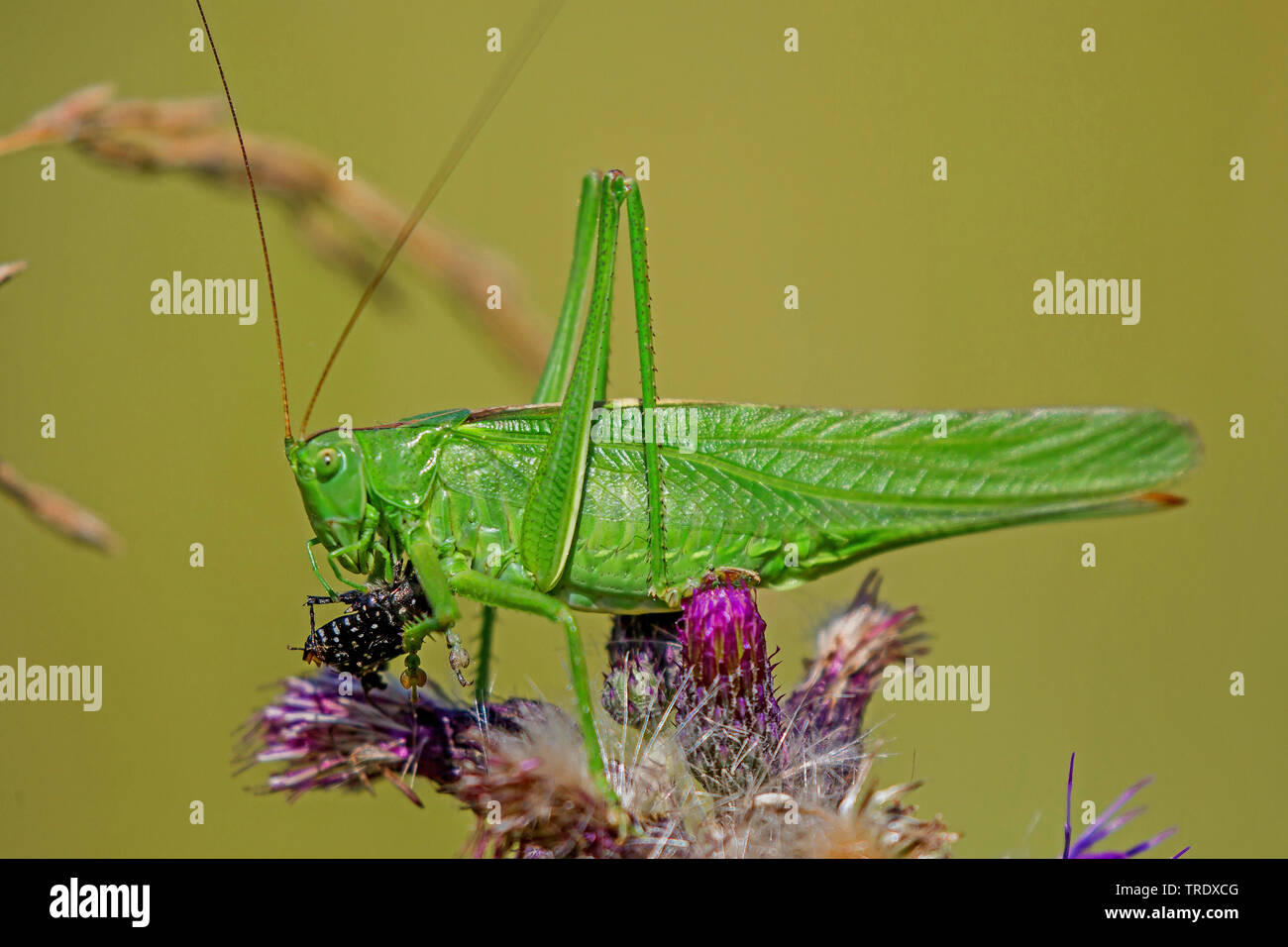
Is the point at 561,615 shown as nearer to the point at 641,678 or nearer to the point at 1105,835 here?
the point at 641,678

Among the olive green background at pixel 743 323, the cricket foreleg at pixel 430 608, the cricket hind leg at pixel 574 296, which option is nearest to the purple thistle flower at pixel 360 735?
the cricket foreleg at pixel 430 608

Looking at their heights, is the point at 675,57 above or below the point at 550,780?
above

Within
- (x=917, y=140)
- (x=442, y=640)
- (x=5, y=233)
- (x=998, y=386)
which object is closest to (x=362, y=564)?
(x=442, y=640)

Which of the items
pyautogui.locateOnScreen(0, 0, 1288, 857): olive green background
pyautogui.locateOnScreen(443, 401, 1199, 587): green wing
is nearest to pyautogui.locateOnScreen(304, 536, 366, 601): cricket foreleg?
pyautogui.locateOnScreen(443, 401, 1199, 587): green wing

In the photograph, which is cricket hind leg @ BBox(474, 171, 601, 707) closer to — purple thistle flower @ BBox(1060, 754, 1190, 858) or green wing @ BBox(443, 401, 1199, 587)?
green wing @ BBox(443, 401, 1199, 587)

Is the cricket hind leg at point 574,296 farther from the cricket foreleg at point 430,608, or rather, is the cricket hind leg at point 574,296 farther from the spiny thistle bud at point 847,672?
the spiny thistle bud at point 847,672
